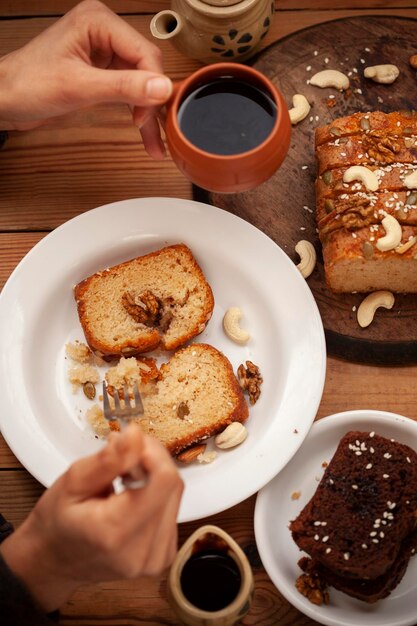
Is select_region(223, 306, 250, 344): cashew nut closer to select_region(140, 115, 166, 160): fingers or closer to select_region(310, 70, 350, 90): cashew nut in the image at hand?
select_region(140, 115, 166, 160): fingers

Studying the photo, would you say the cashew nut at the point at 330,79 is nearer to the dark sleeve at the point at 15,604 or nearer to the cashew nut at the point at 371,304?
the cashew nut at the point at 371,304

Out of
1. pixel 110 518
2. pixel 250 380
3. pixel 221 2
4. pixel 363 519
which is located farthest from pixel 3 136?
pixel 363 519

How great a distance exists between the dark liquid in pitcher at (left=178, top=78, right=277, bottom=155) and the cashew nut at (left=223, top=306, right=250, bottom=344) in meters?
0.45

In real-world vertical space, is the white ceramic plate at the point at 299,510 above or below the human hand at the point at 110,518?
below

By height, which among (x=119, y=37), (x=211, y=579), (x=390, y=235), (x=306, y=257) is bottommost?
(x=211, y=579)

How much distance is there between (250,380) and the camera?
179cm

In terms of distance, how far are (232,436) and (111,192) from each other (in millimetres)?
723

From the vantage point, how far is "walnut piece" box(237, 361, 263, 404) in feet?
5.86

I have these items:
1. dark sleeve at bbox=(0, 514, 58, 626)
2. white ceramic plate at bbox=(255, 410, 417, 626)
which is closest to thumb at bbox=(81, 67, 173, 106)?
white ceramic plate at bbox=(255, 410, 417, 626)

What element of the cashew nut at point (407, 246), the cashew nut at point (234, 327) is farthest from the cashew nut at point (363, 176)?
the cashew nut at point (234, 327)

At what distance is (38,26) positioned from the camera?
2.07 meters

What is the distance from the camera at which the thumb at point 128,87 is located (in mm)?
1519

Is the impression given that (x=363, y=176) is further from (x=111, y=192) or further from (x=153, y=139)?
(x=111, y=192)

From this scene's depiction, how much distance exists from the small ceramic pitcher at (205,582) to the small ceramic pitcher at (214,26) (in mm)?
1156
